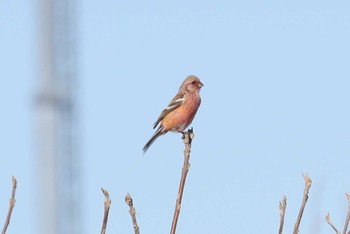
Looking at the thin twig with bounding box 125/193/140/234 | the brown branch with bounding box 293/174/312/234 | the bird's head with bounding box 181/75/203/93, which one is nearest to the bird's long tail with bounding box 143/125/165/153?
the bird's head with bounding box 181/75/203/93

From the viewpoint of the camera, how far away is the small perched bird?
412 inches

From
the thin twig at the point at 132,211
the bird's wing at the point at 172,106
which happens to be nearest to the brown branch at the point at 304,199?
the thin twig at the point at 132,211

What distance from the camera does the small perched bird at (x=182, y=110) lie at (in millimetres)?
10461

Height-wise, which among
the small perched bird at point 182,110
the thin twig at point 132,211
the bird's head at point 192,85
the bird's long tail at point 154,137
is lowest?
the thin twig at point 132,211

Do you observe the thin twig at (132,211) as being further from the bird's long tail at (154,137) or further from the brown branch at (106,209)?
the bird's long tail at (154,137)

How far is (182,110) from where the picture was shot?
10.5 metres

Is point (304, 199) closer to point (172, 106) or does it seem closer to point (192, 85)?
point (192, 85)

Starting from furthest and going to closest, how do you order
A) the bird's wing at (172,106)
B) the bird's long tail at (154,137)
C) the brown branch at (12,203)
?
the bird's wing at (172,106), the bird's long tail at (154,137), the brown branch at (12,203)

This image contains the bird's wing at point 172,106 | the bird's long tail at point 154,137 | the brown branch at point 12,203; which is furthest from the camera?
the bird's wing at point 172,106

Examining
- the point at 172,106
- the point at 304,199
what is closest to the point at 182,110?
the point at 172,106

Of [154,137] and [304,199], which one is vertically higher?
[154,137]

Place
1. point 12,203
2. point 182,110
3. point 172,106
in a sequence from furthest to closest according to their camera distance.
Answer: point 172,106 → point 182,110 → point 12,203

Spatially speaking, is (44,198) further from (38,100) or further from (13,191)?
(13,191)

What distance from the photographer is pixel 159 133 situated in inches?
420
